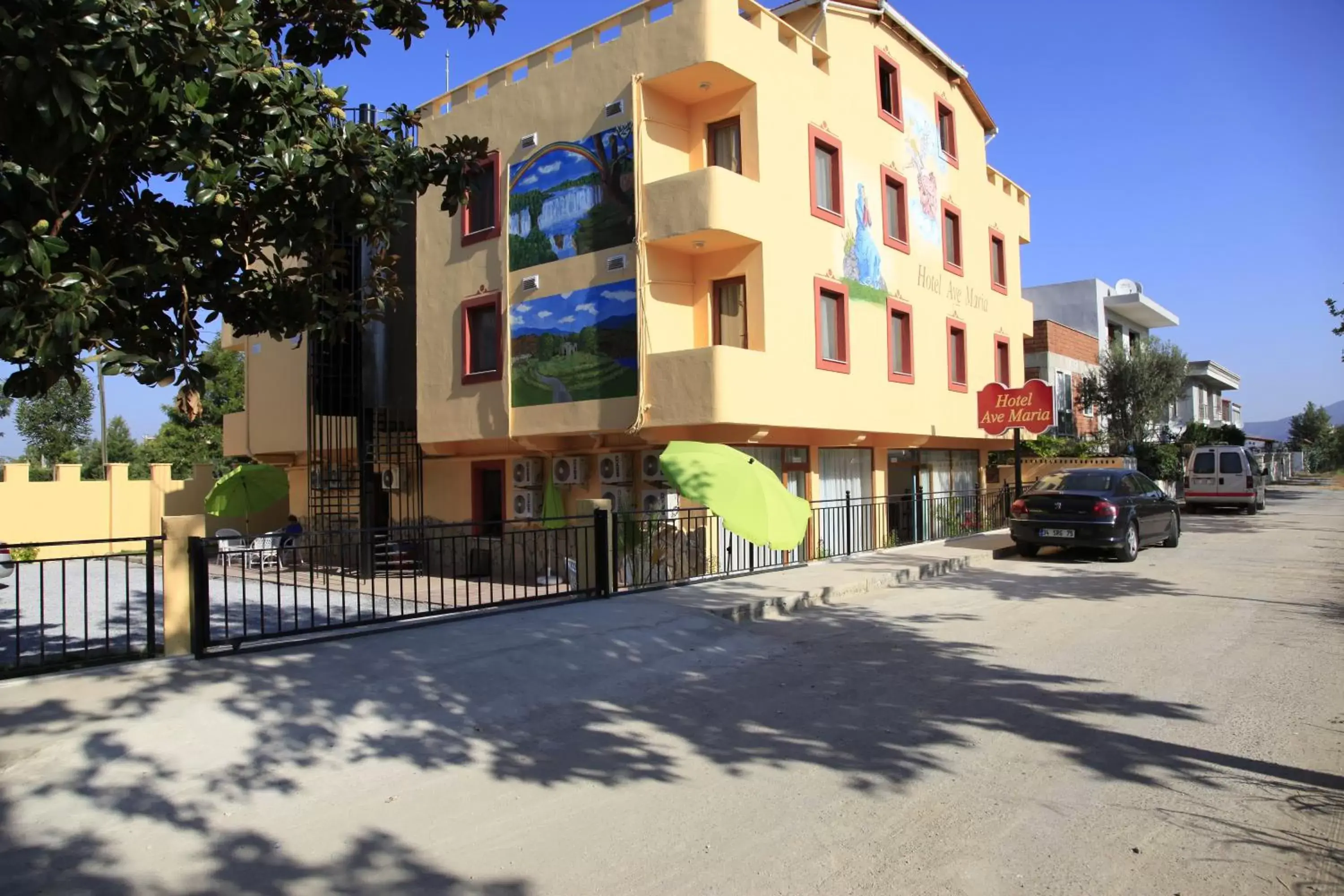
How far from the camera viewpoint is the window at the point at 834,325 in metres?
16.9

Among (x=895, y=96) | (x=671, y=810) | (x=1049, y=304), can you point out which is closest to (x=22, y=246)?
(x=671, y=810)

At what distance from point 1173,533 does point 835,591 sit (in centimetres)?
923

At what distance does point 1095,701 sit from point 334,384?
17730 millimetres

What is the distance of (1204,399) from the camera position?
53.0 m

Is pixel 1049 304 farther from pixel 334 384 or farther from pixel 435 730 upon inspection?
pixel 435 730

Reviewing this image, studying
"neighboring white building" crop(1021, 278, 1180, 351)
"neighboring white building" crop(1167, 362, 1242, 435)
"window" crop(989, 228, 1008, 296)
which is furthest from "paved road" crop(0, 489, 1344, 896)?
"neighboring white building" crop(1167, 362, 1242, 435)

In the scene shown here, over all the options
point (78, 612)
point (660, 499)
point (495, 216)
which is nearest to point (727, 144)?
point (495, 216)

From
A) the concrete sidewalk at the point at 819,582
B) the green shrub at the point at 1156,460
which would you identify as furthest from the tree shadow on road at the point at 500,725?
the green shrub at the point at 1156,460

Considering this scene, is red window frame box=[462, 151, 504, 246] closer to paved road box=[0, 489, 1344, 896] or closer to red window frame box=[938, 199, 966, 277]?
red window frame box=[938, 199, 966, 277]

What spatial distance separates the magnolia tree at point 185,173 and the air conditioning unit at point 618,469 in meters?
9.52

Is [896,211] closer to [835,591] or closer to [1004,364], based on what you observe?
[1004,364]

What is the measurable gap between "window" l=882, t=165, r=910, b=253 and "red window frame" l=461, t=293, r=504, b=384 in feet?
27.5

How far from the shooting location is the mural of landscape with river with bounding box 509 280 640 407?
15.6 m

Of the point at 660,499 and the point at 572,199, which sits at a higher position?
the point at 572,199
